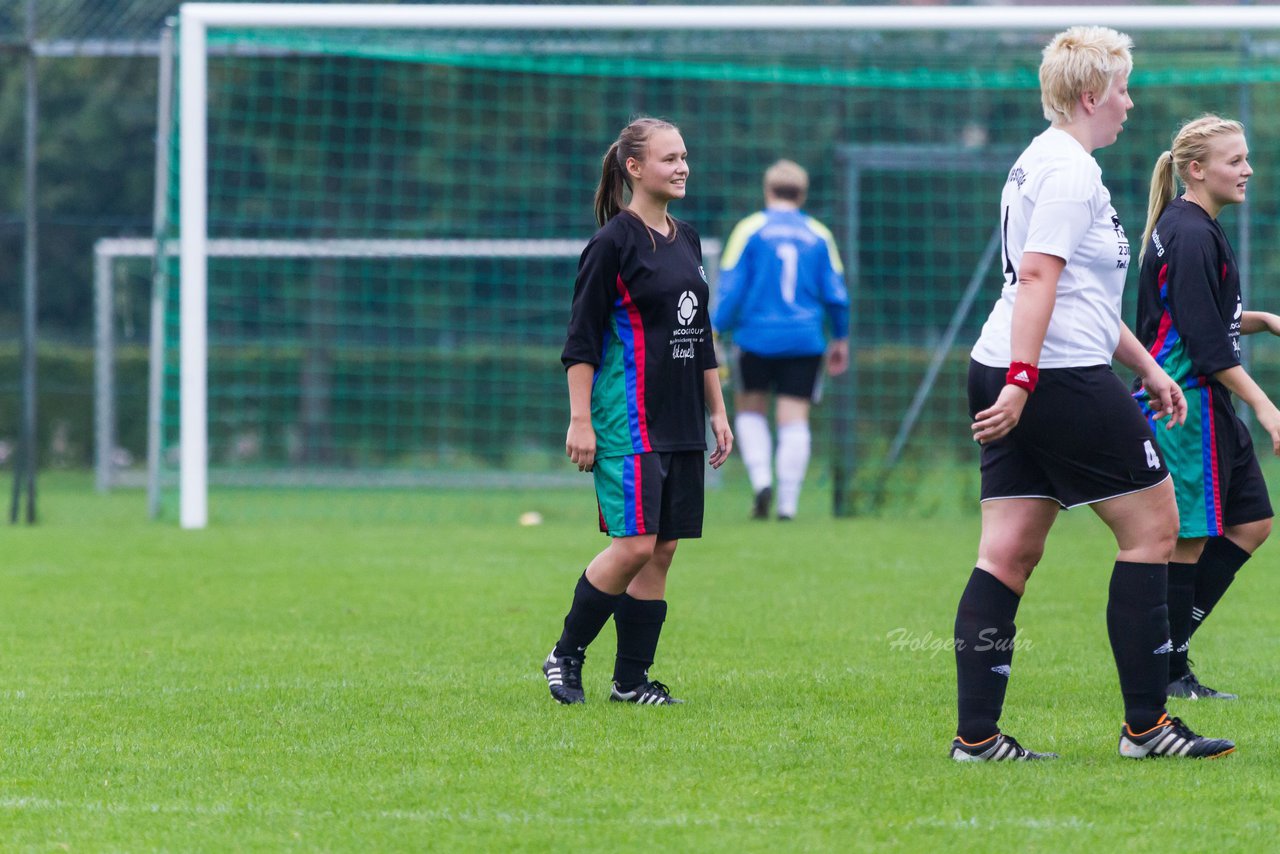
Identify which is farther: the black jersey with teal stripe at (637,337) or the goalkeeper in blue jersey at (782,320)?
the goalkeeper in blue jersey at (782,320)

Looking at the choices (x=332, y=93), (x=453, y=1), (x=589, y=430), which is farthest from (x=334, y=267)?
(x=589, y=430)

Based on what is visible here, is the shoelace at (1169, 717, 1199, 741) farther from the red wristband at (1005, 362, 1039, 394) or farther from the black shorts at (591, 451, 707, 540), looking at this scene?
the black shorts at (591, 451, 707, 540)

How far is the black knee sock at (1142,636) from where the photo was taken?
4.01 m

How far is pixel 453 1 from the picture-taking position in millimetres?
14820

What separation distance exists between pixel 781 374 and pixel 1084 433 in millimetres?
7068

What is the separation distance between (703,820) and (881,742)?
95 cm

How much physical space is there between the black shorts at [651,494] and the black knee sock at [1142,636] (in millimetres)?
1255

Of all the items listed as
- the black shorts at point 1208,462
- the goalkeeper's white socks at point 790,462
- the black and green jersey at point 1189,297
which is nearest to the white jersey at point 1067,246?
the black and green jersey at point 1189,297

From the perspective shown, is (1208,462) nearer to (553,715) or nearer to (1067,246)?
(1067,246)

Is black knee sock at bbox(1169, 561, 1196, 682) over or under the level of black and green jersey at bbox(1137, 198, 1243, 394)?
under

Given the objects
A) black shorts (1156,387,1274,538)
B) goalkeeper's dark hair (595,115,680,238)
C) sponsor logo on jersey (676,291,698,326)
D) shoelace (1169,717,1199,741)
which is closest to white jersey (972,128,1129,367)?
shoelace (1169,717,1199,741)

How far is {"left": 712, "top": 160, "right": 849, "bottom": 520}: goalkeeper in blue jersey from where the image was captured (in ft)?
35.3

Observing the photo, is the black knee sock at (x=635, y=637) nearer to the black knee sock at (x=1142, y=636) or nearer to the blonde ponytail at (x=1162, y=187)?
the black knee sock at (x=1142, y=636)

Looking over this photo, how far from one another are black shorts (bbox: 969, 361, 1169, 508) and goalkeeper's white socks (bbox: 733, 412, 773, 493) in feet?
22.9
